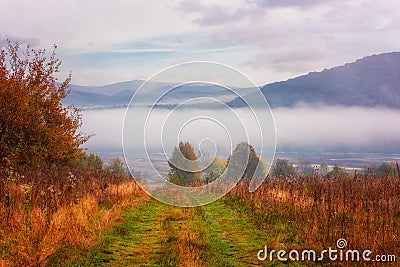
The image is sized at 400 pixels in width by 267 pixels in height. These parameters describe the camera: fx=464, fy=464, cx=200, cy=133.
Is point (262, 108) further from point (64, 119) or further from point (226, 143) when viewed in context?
point (64, 119)

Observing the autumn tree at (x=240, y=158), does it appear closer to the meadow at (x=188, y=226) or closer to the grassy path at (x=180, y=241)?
the meadow at (x=188, y=226)

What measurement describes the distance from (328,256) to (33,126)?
1443 cm

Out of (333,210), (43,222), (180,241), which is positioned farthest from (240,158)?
(43,222)

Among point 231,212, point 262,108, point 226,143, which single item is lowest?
point 231,212

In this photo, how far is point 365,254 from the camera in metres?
8.45

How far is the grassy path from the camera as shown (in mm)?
8781

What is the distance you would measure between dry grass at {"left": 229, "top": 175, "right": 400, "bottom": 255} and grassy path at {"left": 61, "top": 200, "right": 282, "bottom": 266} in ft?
2.82

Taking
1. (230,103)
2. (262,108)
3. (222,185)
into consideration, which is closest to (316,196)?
(262,108)

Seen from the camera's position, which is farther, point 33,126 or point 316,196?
point 33,126

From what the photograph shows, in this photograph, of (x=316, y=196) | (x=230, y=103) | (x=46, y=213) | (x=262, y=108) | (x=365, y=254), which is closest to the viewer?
(x=365, y=254)

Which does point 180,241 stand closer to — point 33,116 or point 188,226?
point 188,226

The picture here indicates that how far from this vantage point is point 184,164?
18.2 meters

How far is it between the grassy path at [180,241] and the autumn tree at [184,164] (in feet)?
6.46

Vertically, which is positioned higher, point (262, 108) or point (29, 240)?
point (262, 108)
